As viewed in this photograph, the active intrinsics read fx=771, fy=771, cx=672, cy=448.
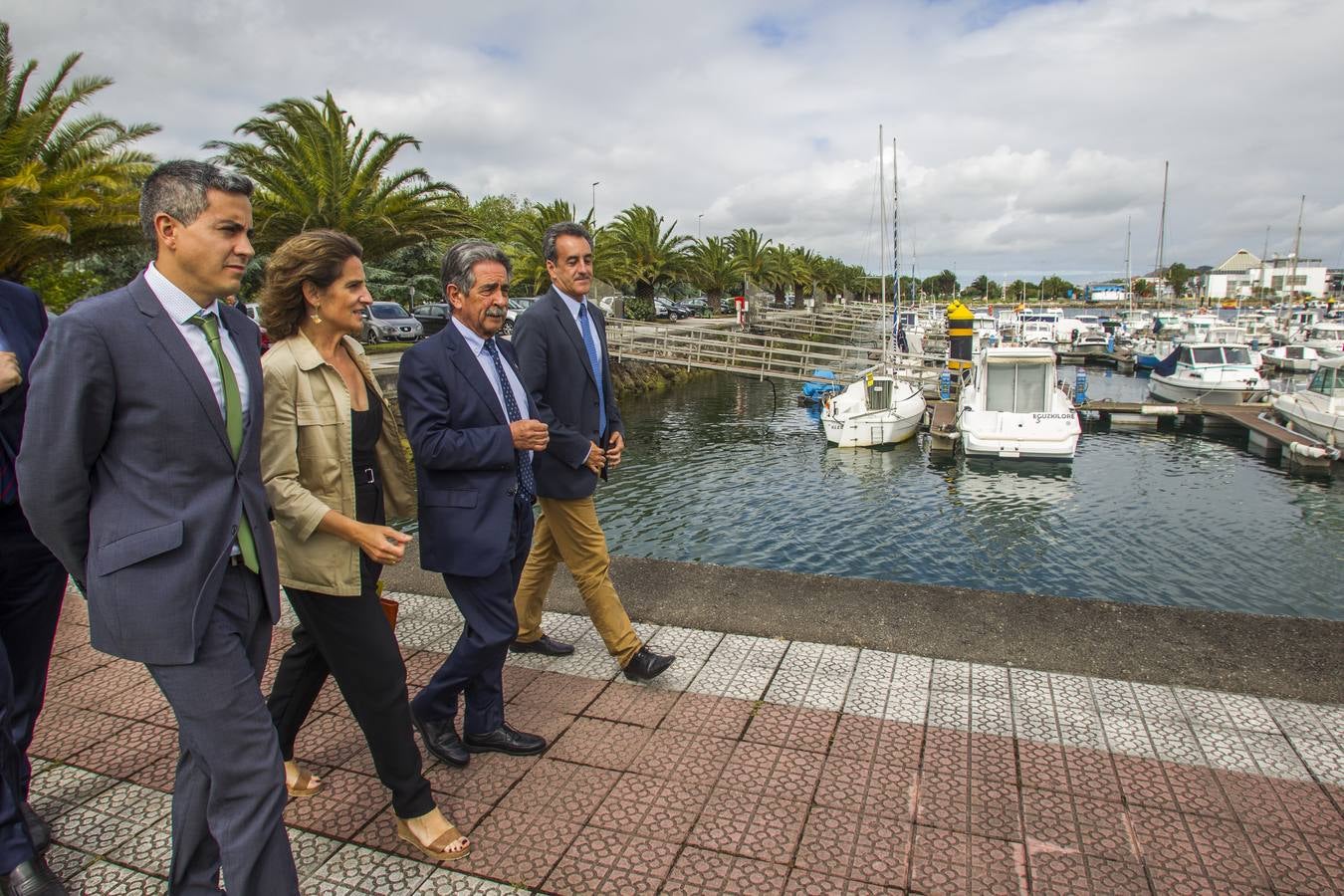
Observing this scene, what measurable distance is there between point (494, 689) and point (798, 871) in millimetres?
1347

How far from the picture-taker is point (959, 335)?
90.6 feet

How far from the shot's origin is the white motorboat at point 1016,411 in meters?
18.4

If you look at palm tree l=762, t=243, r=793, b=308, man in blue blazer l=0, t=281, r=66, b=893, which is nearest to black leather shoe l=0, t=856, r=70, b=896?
man in blue blazer l=0, t=281, r=66, b=893

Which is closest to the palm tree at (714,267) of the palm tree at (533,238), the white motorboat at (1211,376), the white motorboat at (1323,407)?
the palm tree at (533,238)

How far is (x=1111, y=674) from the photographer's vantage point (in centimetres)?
358

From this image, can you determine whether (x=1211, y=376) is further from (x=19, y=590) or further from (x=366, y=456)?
(x=19, y=590)

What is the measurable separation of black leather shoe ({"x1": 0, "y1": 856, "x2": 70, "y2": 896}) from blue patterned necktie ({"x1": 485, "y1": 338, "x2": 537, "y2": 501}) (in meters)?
1.89

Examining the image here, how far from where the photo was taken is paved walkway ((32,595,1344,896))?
2381 mm

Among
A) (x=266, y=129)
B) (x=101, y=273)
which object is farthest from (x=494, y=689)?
(x=101, y=273)

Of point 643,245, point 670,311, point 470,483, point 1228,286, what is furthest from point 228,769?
point 1228,286

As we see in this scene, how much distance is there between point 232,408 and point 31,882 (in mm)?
1597

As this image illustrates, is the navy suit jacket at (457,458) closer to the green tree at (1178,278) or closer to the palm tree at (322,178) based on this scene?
the palm tree at (322,178)

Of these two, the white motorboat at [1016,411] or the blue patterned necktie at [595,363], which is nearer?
the blue patterned necktie at [595,363]

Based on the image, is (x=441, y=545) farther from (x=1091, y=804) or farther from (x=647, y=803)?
(x=1091, y=804)
